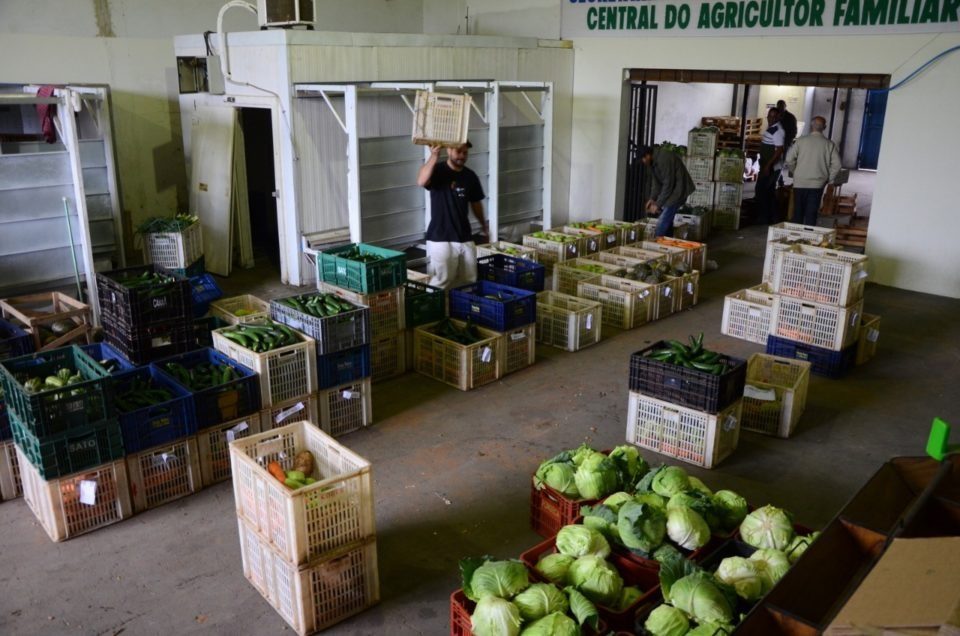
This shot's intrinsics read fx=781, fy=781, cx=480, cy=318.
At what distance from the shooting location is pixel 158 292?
6508 mm

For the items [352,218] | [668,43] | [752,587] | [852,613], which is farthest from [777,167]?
[852,613]

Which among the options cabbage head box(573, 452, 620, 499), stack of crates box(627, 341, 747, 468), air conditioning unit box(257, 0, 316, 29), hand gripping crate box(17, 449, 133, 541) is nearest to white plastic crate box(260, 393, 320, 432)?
hand gripping crate box(17, 449, 133, 541)

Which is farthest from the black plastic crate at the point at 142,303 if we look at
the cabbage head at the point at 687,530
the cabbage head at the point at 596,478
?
the cabbage head at the point at 687,530

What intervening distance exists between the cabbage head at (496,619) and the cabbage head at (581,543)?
0.58 metres

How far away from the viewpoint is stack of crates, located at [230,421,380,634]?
415 cm

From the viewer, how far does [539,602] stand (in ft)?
11.9

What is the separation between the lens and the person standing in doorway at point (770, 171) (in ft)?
51.5

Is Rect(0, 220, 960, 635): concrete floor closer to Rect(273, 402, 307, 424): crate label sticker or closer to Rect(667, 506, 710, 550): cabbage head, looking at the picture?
→ Rect(273, 402, 307, 424): crate label sticker

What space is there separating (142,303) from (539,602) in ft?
14.3

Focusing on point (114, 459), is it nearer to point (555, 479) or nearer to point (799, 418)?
point (555, 479)

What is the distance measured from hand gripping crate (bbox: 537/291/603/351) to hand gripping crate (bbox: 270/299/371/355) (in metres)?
2.73

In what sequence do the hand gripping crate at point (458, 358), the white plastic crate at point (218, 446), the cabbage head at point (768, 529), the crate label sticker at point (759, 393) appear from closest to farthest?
the cabbage head at point (768, 529), the white plastic crate at point (218, 446), the crate label sticker at point (759, 393), the hand gripping crate at point (458, 358)

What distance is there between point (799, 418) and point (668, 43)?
761 centimetres

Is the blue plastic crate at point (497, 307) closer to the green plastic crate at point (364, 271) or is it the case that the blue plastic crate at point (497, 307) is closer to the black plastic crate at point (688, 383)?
the green plastic crate at point (364, 271)
